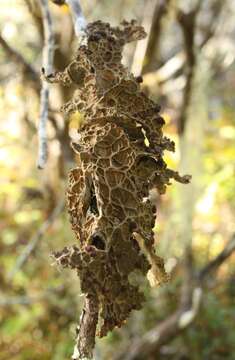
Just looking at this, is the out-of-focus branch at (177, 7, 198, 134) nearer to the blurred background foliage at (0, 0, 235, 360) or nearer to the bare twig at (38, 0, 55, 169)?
the blurred background foliage at (0, 0, 235, 360)

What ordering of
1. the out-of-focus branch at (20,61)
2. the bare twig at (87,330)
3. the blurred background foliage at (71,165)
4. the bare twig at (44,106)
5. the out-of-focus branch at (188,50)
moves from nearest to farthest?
the bare twig at (87,330) → the bare twig at (44,106) → the out-of-focus branch at (20,61) → the out-of-focus branch at (188,50) → the blurred background foliage at (71,165)

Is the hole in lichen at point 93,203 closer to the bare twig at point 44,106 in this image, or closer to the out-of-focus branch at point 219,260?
the bare twig at point 44,106

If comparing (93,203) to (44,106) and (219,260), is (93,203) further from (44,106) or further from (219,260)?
(219,260)

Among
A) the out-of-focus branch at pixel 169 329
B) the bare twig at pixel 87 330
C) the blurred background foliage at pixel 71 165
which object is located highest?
the blurred background foliage at pixel 71 165

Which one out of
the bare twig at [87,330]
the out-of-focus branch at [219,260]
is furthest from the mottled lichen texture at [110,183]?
the out-of-focus branch at [219,260]

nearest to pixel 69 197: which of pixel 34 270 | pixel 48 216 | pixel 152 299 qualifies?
pixel 48 216

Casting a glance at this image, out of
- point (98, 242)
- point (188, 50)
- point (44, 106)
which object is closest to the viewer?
point (98, 242)

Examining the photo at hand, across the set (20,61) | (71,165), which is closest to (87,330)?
(20,61)

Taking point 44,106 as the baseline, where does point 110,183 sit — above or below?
below
